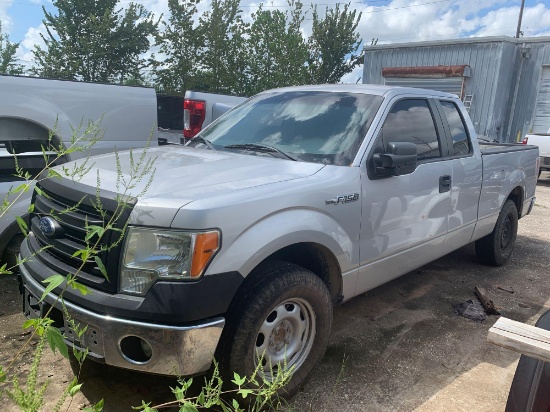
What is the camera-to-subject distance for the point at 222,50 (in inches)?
802

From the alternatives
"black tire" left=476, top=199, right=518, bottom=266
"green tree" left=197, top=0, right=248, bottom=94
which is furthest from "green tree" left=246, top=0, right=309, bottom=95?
"black tire" left=476, top=199, right=518, bottom=266

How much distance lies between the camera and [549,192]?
12055mm

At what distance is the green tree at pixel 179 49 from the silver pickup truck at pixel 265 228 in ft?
55.8

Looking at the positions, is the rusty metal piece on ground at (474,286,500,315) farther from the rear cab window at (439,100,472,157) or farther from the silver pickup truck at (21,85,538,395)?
the rear cab window at (439,100,472,157)

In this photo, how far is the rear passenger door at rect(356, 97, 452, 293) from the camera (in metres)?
3.28

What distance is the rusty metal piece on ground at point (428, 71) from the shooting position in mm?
16812

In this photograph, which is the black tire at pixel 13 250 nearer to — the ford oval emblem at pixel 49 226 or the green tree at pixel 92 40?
the ford oval emblem at pixel 49 226

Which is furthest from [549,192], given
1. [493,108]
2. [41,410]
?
Result: [41,410]

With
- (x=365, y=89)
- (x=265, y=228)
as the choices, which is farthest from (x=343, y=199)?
(x=365, y=89)

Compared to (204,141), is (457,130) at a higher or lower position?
higher

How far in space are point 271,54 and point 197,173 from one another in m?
20.2

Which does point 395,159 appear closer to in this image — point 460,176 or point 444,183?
point 444,183

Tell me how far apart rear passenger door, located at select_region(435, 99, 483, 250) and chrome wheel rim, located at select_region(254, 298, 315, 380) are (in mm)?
1998

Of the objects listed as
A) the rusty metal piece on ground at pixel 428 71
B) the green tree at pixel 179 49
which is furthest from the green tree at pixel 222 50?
the rusty metal piece on ground at pixel 428 71
